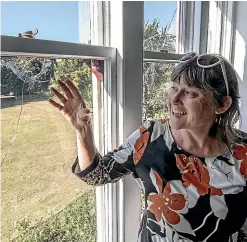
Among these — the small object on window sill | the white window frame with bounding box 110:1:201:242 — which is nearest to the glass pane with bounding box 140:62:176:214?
the white window frame with bounding box 110:1:201:242

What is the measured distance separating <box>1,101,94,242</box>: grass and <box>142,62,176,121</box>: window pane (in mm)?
536

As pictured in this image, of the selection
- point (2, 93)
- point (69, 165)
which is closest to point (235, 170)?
point (69, 165)

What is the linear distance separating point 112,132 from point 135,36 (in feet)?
1.27

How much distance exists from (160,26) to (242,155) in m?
0.82

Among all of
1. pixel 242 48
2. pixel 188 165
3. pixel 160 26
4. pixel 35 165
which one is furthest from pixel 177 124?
pixel 242 48

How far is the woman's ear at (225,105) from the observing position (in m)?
1.07

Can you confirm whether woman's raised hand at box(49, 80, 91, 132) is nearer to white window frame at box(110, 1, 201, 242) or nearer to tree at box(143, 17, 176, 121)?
white window frame at box(110, 1, 201, 242)

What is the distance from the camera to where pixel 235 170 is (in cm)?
107

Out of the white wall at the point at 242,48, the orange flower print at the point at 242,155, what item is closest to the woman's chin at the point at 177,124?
the orange flower print at the point at 242,155

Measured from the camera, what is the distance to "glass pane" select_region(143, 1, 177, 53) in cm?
138

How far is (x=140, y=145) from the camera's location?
3.54ft

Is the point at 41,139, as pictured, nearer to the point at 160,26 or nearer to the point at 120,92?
the point at 120,92

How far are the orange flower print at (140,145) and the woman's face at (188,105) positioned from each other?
4.1 inches

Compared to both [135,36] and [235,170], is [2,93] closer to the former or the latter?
[135,36]
